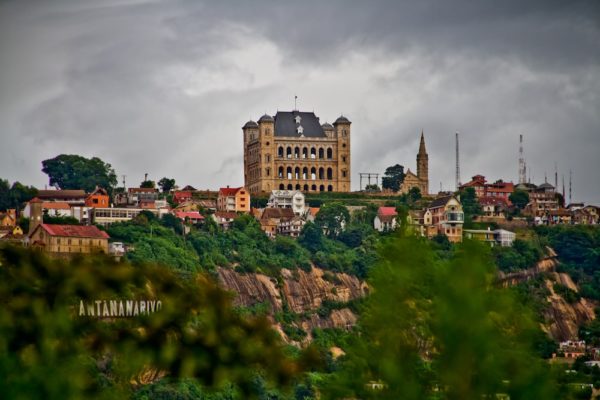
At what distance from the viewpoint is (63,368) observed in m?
25.8

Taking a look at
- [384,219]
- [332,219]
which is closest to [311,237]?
[332,219]

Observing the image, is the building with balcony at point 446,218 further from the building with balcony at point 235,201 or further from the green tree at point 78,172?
the green tree at point 78,172

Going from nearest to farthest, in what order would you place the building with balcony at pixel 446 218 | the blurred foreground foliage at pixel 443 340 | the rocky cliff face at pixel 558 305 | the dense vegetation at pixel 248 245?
the blurred foreground foliage at pixel 443 340 → the dense vegetation at pixel 248 245 → the rocky cliff face at pixel 558 305 → the building with balcony at pixel 446 218

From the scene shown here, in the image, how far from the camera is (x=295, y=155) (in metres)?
124

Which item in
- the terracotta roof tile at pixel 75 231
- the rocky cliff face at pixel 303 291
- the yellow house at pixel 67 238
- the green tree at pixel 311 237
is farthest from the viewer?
the green tree at pixel 311 237

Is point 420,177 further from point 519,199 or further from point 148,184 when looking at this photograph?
point 148,184

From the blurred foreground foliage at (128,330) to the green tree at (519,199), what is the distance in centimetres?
9688

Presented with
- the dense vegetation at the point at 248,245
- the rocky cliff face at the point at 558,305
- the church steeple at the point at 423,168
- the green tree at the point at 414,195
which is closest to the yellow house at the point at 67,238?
→ the dense vegetation at the point at 248,245

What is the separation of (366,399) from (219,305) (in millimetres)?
3303

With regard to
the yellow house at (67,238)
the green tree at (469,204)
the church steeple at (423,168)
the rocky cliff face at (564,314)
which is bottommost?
the rocky cliff face at (564,314)

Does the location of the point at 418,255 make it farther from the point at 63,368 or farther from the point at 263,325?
the point at 63,368

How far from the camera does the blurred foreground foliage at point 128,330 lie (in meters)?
26.5

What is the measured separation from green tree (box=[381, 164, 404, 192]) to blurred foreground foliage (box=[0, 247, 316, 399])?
98524 millimetres

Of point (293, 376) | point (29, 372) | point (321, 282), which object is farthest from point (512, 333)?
point (321, 282)
